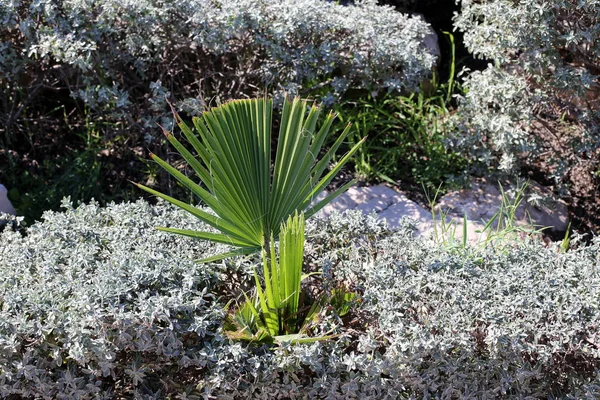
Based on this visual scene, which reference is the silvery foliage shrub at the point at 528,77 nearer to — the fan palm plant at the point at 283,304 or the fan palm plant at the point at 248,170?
the fan palm plant at the point at 248,170

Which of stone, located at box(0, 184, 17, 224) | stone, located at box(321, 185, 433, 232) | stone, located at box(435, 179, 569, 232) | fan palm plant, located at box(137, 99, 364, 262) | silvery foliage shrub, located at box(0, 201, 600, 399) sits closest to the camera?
silvery foliage shrub, located at box(0, 201, 600, 399)

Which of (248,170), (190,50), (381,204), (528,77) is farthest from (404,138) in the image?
(248,170)

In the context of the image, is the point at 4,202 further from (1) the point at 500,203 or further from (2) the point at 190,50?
(1) the point at 500,203

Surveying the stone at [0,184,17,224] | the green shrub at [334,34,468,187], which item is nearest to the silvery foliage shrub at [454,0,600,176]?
the green shrub at [334,34,468,187]

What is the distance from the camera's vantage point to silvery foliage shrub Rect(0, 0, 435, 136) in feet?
14.2

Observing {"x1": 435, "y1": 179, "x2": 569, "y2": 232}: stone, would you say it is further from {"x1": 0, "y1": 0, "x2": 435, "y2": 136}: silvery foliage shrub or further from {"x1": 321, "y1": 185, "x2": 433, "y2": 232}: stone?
{"x1": 0, "y1": 0, "x2": 435, "y2": 136}: silvery foliage shrub

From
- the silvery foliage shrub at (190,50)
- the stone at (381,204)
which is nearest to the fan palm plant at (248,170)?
the silvery foliage shrub at (190,50)

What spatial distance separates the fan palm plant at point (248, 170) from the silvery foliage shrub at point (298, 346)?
0.21m

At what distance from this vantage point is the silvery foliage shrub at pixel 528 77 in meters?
4.41

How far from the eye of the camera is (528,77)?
4.83 metres

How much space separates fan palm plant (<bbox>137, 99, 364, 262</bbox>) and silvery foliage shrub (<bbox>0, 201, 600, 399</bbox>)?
0.21 metres

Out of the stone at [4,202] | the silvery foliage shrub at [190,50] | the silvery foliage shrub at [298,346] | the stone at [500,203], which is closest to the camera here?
the silvery foliage shrub at [298,346]

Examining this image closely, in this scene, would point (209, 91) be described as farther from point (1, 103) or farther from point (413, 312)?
point (413, 312)

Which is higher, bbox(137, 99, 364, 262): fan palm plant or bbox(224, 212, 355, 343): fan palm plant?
bbox(137, 99, 364, 262): fan palm plant
